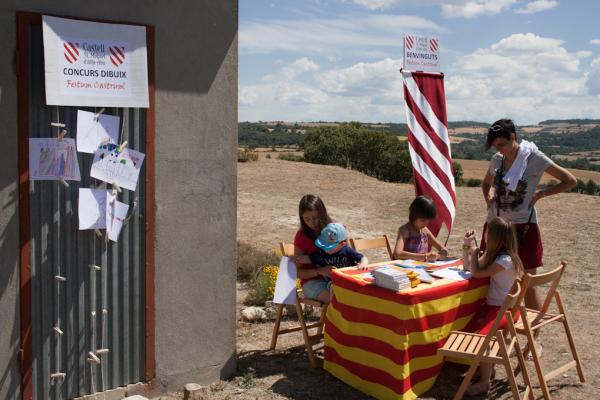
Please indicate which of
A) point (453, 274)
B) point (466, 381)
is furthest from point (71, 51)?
point (466, 381)

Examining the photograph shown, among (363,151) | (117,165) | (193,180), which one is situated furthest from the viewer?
(363,151)

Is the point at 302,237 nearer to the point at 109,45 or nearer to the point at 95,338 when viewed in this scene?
the point at 95,338

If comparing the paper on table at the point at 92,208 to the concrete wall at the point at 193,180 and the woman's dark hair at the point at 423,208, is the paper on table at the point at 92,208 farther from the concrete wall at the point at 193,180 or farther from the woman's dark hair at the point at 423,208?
the woman's dark hair at the point at 423,208

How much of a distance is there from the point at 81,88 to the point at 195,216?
1236 millimetres

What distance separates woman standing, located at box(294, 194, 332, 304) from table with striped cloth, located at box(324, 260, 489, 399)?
41 cm

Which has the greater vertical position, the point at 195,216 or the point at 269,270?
the point at 195,216

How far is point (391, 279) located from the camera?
4.49 meters

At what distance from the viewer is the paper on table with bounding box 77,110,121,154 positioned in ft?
13.4

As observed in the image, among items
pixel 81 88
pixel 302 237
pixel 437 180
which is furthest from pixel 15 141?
pixel 437 180

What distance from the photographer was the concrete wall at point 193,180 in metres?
4.50

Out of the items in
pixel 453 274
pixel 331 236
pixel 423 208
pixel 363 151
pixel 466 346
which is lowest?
pixel 466 346

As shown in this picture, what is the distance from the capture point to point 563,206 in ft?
51.7

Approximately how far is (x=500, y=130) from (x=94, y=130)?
3212 millimetres

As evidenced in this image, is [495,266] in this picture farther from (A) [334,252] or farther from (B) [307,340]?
(B) [307,340]
